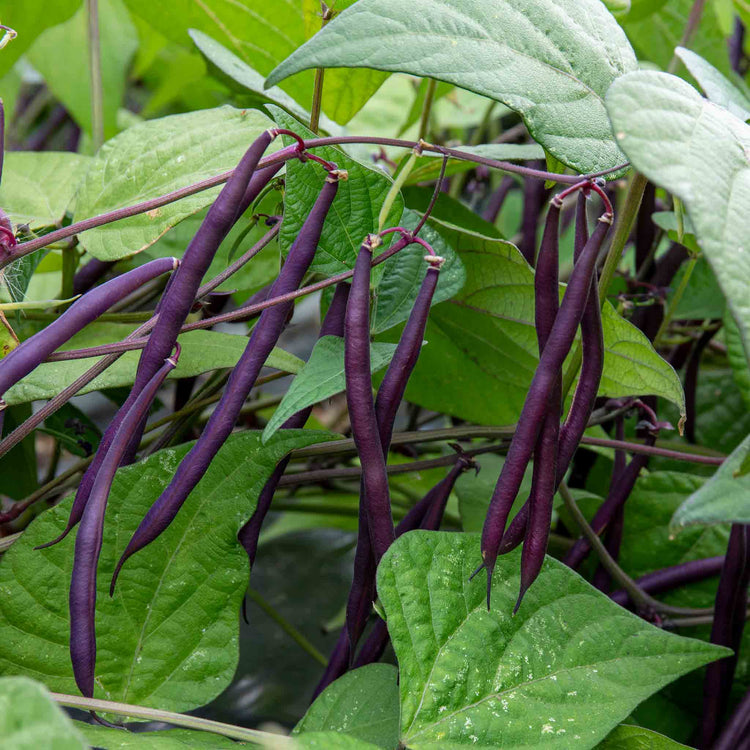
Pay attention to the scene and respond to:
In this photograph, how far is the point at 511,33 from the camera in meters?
0.33

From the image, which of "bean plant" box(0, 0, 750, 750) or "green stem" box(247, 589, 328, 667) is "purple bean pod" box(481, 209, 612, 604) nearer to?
"bean plant" box(0, 0, 750, 750)

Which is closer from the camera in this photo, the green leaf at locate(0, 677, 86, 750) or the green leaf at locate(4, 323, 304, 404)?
the green leaf at locate(0, 677, 86, 750)

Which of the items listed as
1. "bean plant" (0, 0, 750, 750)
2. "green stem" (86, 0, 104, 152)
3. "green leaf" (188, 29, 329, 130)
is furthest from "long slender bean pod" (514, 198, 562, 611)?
"green stem" (86, 0, 104, 152)

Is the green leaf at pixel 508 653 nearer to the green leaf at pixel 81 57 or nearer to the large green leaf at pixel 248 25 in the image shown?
the large green leaf at pixel 248 25

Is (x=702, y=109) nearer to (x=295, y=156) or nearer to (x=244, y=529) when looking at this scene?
(x=295, y=156)

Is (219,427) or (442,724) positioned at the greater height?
(219,427)

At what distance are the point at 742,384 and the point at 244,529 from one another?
0.29 m

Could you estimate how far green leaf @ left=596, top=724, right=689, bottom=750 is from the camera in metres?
0.35

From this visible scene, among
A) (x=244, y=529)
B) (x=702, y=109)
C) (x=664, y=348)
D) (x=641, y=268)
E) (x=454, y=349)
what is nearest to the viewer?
(x=702, y=109)

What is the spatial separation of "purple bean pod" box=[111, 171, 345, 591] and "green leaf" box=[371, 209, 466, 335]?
0.22 feet

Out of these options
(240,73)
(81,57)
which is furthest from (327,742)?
(81,57)

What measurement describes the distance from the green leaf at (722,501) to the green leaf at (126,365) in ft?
0.77

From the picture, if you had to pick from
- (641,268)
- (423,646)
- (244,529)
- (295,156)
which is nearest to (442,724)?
(423,646)

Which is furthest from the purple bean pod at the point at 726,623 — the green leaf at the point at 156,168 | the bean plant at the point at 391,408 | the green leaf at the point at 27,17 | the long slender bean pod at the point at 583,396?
the green leaf at the point at 27,17
